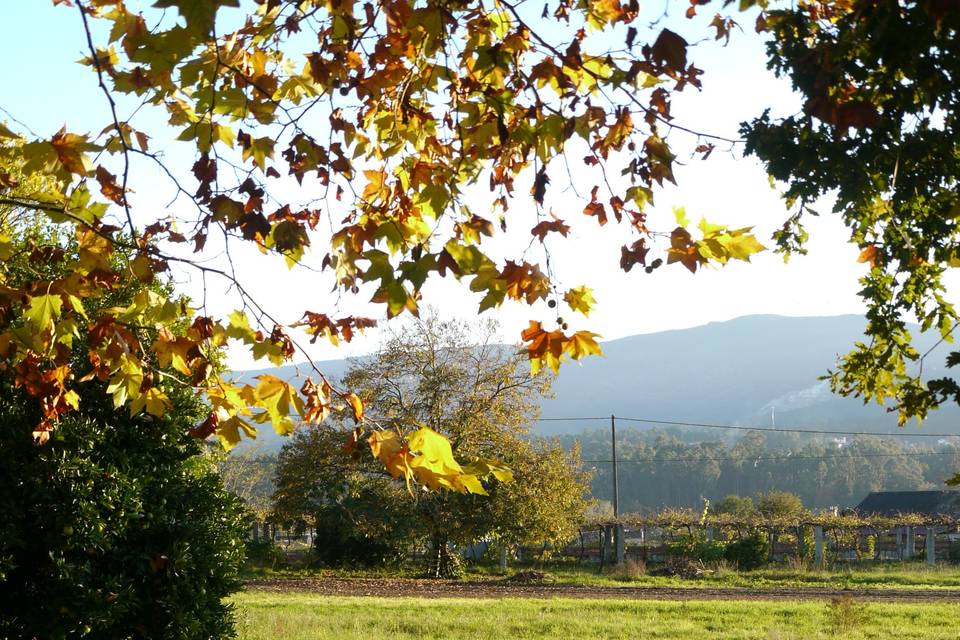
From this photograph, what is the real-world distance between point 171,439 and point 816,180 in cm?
456

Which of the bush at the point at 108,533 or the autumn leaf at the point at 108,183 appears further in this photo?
the bush at the point at 108,533

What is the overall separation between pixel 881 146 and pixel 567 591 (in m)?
14.8

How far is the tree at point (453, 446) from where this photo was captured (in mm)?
21469

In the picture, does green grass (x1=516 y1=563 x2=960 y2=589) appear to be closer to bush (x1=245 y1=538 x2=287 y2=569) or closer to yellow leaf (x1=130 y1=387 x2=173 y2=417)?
bush (x1=245 y1=538 x2=287 y2=569)

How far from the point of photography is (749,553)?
24109 mm

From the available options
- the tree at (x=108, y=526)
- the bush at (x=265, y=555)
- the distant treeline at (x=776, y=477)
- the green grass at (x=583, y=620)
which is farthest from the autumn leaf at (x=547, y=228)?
the distant treeline at (x=776, y=477)

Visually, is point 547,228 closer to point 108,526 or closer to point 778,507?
point 108,526

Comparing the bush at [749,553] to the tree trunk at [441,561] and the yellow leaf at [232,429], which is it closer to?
the tree trunk at [441,561]

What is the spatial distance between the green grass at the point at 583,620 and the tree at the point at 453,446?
8080 millimetres

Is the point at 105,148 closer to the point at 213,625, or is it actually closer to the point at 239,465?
the point at 213,625

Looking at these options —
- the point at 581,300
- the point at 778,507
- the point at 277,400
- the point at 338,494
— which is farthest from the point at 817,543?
the point at 277,400

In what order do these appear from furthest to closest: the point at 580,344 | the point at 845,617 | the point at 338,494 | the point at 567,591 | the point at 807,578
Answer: the point at 338,494, the point at 807,578, the point at 567,591, the point at 845,617, the point at 580,344

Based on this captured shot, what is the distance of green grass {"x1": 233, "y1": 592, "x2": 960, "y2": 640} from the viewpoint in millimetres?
9367

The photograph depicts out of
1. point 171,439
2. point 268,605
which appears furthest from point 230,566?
→ point 268,605
